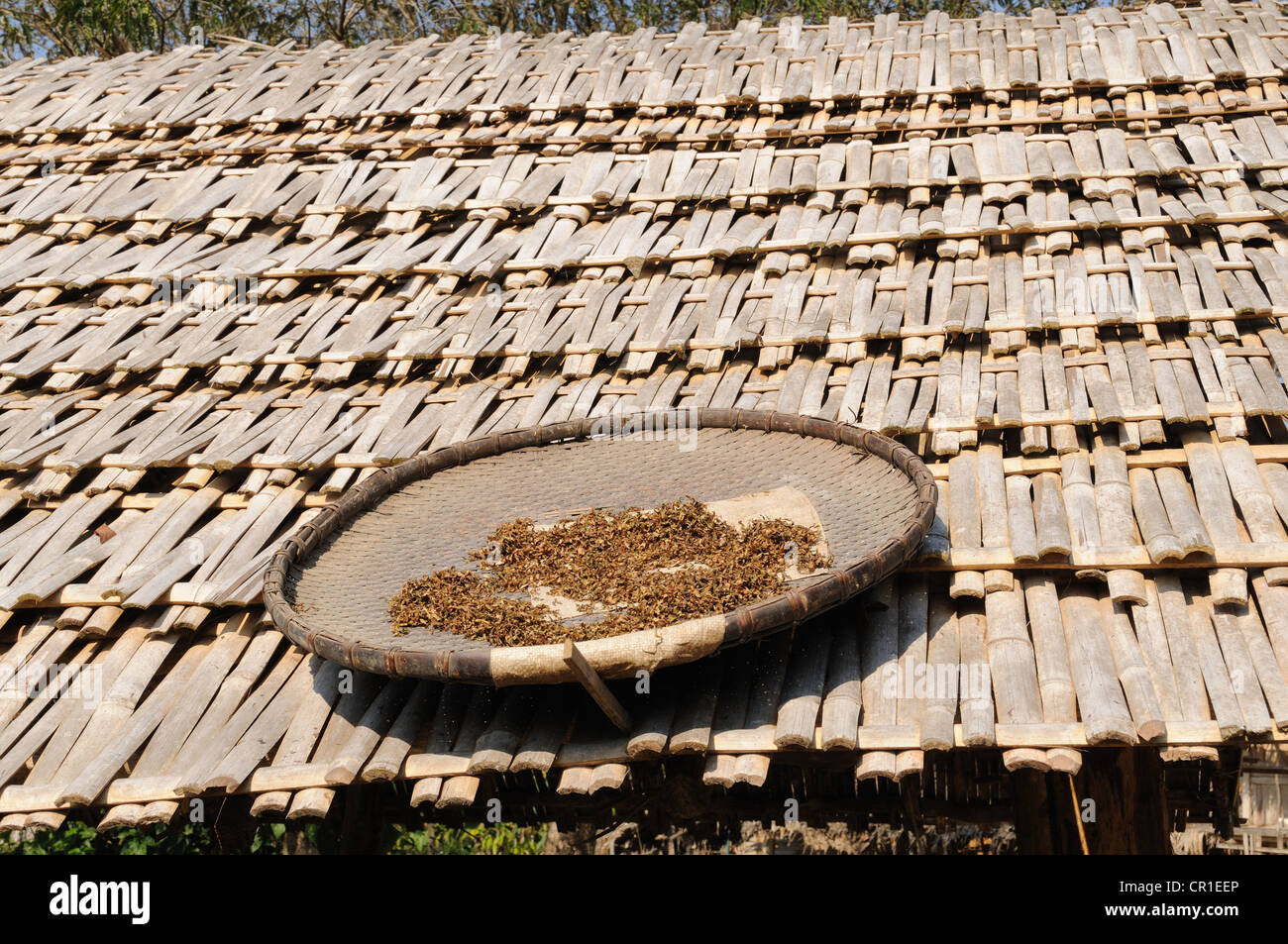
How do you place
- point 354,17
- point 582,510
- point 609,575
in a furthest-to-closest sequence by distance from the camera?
point 354,17 < point 582,510 < point 609,575

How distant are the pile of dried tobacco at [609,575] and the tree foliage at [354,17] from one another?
9773 mm

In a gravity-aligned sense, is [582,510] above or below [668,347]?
below

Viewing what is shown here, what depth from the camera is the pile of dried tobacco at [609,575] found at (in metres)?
3.11

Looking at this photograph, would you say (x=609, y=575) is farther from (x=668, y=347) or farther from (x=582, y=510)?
(x=668, y=347)

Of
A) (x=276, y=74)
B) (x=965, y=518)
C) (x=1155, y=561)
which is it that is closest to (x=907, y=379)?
(x=965, y=518)

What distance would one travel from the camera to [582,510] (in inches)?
153

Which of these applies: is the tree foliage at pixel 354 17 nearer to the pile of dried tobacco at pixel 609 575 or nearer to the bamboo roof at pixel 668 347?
the bamboo roof at pixel 668 347

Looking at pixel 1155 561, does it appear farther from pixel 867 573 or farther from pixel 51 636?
pixel 51 636

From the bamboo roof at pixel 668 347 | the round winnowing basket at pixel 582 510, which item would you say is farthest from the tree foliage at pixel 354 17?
the round winnowing basket at pixel 582 510

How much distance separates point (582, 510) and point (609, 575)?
0.50m

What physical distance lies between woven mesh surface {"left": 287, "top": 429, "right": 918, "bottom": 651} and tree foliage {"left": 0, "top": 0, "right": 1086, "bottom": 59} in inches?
366

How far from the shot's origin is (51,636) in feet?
12.2

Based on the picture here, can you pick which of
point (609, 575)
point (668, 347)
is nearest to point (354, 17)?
point (668, 347)

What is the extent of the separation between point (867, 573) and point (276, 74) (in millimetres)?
5060
